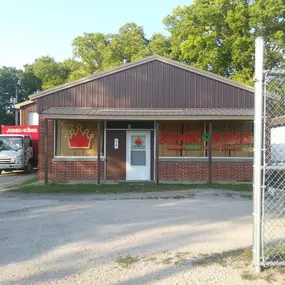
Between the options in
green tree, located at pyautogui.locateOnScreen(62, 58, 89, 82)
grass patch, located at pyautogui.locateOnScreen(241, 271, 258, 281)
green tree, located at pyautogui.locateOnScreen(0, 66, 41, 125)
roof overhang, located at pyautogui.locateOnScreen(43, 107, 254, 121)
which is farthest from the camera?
green tree, located at pyautogui.locateOnScreen(0, 66, 41, 125)

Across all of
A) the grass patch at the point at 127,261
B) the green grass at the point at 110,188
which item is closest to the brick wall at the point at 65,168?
the green grass at the point at 110,188

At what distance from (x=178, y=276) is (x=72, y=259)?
151cm

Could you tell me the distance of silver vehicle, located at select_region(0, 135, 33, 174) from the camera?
17234 millimetres

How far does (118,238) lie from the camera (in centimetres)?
551

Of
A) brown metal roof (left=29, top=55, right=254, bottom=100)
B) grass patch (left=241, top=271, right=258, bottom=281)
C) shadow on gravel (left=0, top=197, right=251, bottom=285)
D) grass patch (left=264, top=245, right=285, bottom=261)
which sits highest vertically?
brown metal roof (left=29, top=55, right=254, bottom=100)

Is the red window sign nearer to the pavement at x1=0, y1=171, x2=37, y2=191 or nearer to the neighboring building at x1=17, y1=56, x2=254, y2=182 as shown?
the neighboring building at x1=17, y1=56, x2=254, y2=182

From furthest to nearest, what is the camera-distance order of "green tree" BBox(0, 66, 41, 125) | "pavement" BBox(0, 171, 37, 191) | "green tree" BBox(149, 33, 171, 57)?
"green tree" BBox(0, 66, 41, 125)
"green tree" BBox(149, 33, 171, 57)
"pavement" BBox(0, 171, 37, 191)

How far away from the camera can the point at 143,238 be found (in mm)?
5508

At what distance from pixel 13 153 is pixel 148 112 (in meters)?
8.20

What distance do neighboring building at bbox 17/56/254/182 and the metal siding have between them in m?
0.04

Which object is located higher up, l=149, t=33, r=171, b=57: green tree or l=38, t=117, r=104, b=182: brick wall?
l=149, t=33, r=171, b=57: green tree

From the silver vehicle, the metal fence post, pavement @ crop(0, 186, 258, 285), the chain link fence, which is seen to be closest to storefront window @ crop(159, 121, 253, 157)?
pavement @ crop(0, 186, 258, 285)

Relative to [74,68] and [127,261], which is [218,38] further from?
[127,261]

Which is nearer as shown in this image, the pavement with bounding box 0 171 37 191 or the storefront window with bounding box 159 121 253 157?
the pavement with bounding box 0 171 37 191
